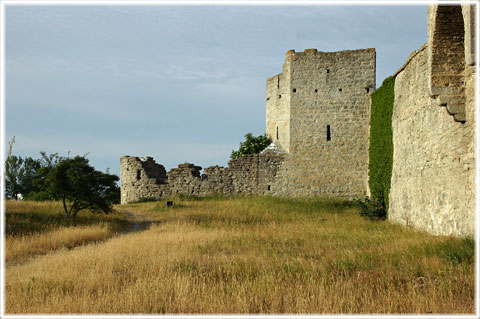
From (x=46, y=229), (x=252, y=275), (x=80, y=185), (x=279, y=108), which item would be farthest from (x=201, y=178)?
(x=252, y=275)

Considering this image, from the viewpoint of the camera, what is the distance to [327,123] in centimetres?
2173

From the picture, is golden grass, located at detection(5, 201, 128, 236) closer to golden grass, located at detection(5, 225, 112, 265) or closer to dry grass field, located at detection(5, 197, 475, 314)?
golden grass, located at detection(5, 225, 112, 265)

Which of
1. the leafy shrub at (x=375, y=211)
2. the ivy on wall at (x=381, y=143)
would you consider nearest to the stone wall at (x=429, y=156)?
the ivy on wall at (x=381, y=143)

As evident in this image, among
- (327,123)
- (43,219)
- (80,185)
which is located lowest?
(43,219)

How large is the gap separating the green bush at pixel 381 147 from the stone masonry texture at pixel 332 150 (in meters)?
0.79

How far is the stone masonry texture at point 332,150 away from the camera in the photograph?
11727 millimetres

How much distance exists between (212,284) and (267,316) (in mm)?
1623

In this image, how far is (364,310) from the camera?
5094 millimetres

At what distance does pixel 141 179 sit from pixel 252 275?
19.5 m

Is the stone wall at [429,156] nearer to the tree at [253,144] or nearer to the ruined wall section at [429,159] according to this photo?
the ruined wall section at [429,159]

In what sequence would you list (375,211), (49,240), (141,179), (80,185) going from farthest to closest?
(141,179) < (375,211) < (80,185) < (49,240)

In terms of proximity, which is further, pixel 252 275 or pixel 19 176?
pixel 19 176

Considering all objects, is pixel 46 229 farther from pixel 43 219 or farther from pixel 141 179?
pixel 141 179

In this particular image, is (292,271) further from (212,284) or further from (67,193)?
(67,193)
